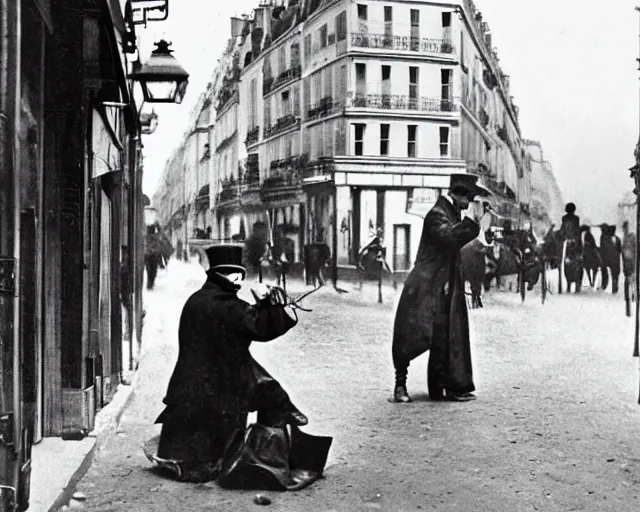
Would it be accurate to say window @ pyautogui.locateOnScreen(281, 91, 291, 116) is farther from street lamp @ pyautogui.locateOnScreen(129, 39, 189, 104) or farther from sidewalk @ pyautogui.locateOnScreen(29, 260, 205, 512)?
sidewalk @ pyautogui.locateOnScreen(29, 260, 205, 512)

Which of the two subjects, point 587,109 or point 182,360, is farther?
point 587,109

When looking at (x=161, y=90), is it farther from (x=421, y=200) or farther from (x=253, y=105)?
(x=421, y=200)

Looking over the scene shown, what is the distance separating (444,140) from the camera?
226 inches

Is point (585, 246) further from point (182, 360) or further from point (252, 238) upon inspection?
point (182, 360)

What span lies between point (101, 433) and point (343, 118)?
2294 millimetres

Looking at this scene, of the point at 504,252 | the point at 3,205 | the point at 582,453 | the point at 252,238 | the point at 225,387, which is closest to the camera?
the point at 3,205

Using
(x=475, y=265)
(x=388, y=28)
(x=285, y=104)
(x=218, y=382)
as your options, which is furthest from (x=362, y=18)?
(x=218, y=382)

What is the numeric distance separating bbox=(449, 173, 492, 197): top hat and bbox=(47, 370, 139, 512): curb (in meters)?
2.26

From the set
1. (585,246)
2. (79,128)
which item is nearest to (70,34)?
(79,128)

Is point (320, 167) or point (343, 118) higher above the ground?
point (343, 118)

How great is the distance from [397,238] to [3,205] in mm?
2688

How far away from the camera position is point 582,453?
5219 millimetres

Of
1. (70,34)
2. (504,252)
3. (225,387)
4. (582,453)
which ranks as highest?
(70,34)

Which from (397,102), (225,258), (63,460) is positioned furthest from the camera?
(397,102)
